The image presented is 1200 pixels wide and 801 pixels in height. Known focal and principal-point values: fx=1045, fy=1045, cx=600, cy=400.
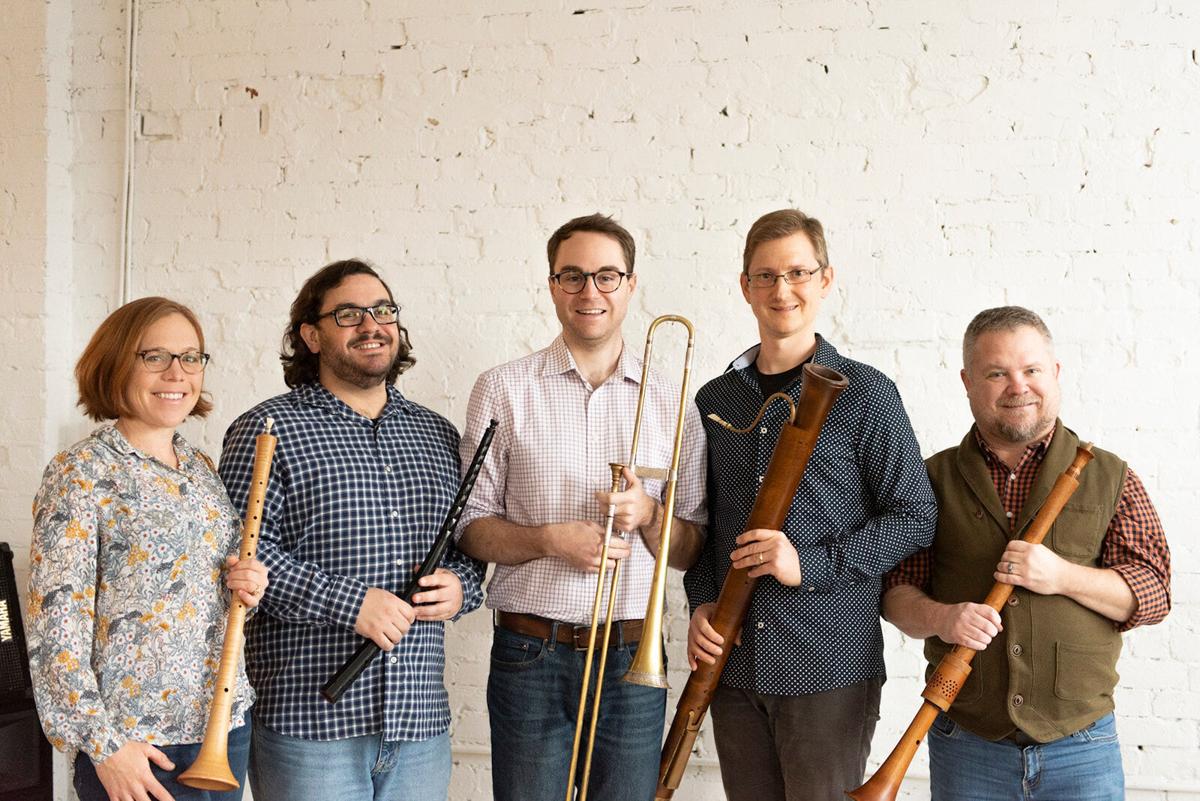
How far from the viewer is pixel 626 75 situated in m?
→ 2.73

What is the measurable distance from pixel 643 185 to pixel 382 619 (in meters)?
1.35

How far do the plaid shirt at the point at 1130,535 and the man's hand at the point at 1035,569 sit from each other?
0.37ft

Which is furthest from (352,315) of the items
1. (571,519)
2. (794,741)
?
(794,741)

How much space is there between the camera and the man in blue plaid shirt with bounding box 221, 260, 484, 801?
1928 mm

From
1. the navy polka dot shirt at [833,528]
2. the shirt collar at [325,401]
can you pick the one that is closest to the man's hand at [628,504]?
the navy polka dot shirt at [833,528]

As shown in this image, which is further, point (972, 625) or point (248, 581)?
point (972, 625)

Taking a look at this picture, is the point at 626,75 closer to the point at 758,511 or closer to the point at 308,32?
the point at 308,32

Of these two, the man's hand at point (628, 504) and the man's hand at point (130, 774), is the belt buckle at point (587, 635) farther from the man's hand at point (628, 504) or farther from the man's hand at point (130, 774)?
the man's hand at point (130, 774)

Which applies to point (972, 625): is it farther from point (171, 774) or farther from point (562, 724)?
point (171, 774)

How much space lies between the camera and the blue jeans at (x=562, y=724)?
2.09 metres

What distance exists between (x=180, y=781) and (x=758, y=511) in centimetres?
111

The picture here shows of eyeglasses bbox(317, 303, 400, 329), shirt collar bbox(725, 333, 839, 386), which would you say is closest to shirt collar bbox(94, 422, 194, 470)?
eyeglasses bbox(317, 303, 400, 329)

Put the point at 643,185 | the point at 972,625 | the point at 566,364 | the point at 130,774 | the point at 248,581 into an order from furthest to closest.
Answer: the point at 643,185, the point at 566,364, the point at 972,625, the point at 248,581, the point at 130,774

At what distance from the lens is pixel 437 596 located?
202 cm
